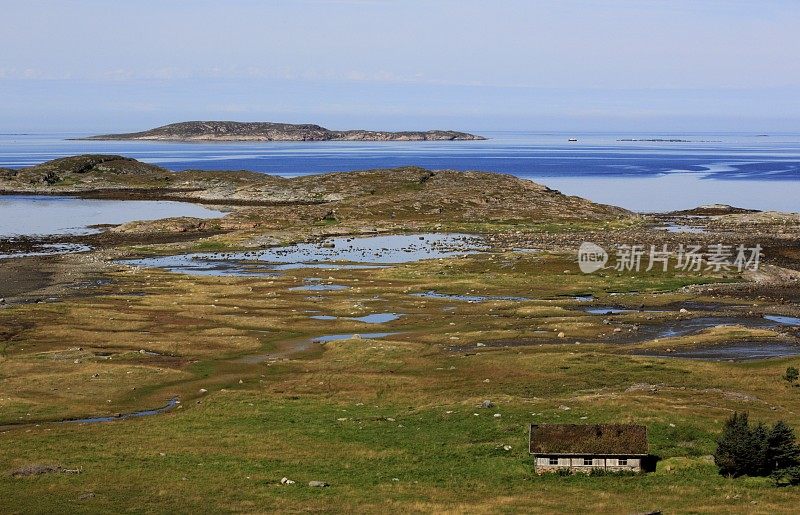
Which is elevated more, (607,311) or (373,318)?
(607,311)

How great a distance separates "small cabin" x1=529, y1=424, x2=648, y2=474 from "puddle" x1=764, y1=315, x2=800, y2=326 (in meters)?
37.6

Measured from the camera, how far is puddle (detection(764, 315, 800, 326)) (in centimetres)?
7456

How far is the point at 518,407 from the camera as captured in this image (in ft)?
166

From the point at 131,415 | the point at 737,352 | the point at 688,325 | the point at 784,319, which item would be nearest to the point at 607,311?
the point at 688,325

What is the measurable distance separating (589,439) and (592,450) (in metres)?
0.67

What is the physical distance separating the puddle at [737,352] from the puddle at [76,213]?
96383mm

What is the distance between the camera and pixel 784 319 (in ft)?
250

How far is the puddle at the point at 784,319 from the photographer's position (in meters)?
74.6

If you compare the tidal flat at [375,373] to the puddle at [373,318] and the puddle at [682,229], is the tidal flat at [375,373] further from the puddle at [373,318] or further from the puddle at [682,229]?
the puddle at [682,229]

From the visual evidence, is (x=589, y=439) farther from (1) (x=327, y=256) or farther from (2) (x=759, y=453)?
(1) (x=327, y=256)

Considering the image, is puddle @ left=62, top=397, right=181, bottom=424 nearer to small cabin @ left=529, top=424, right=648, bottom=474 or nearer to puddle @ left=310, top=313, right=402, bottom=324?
small cabin @ left=529, top=424, right=648, bottom=474

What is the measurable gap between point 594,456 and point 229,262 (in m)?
76.8

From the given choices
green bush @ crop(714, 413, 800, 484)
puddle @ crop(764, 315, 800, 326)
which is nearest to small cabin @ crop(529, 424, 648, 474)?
green bush @ crop(714, 413, 800, 484)

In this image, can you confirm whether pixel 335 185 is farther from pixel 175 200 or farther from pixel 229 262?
pixel 229 262
